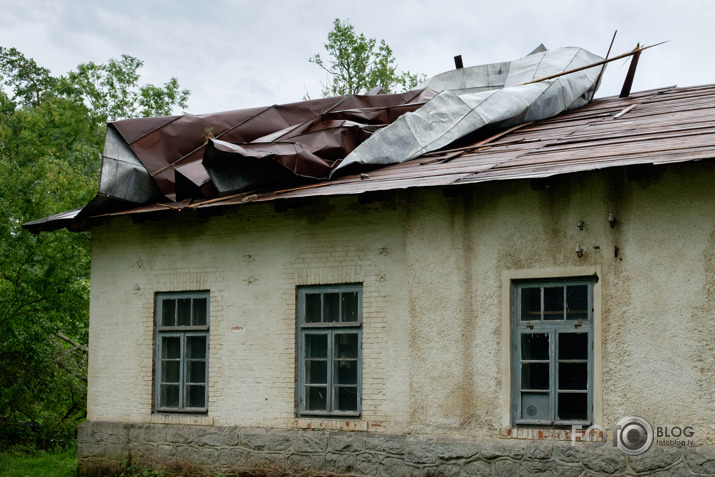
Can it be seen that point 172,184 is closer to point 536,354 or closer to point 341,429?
point 341,429

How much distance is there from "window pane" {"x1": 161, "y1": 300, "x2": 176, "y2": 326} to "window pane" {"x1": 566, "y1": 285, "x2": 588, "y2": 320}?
557 centimetres

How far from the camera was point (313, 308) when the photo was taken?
37.1 feet

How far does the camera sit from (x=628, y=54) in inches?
569

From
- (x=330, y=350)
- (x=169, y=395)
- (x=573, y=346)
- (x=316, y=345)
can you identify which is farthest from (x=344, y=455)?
(x=169, y=395)

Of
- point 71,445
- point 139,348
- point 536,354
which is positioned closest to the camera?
point 536,354

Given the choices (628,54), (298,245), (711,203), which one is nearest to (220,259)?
(298,245)

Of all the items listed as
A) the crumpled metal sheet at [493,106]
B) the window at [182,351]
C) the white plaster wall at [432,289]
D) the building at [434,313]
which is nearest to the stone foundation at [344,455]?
the building at [434,313]

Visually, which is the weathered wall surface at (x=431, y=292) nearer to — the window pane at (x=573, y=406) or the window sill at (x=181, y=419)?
the window sill at (x=181, y=419)

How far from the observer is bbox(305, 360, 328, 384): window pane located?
36.5ft

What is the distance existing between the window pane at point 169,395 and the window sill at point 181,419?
0.51 feet

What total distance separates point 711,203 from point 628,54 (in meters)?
6.41

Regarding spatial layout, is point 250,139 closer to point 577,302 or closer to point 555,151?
point 555,151

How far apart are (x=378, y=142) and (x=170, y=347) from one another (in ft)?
13.0

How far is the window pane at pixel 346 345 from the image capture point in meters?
10.9
